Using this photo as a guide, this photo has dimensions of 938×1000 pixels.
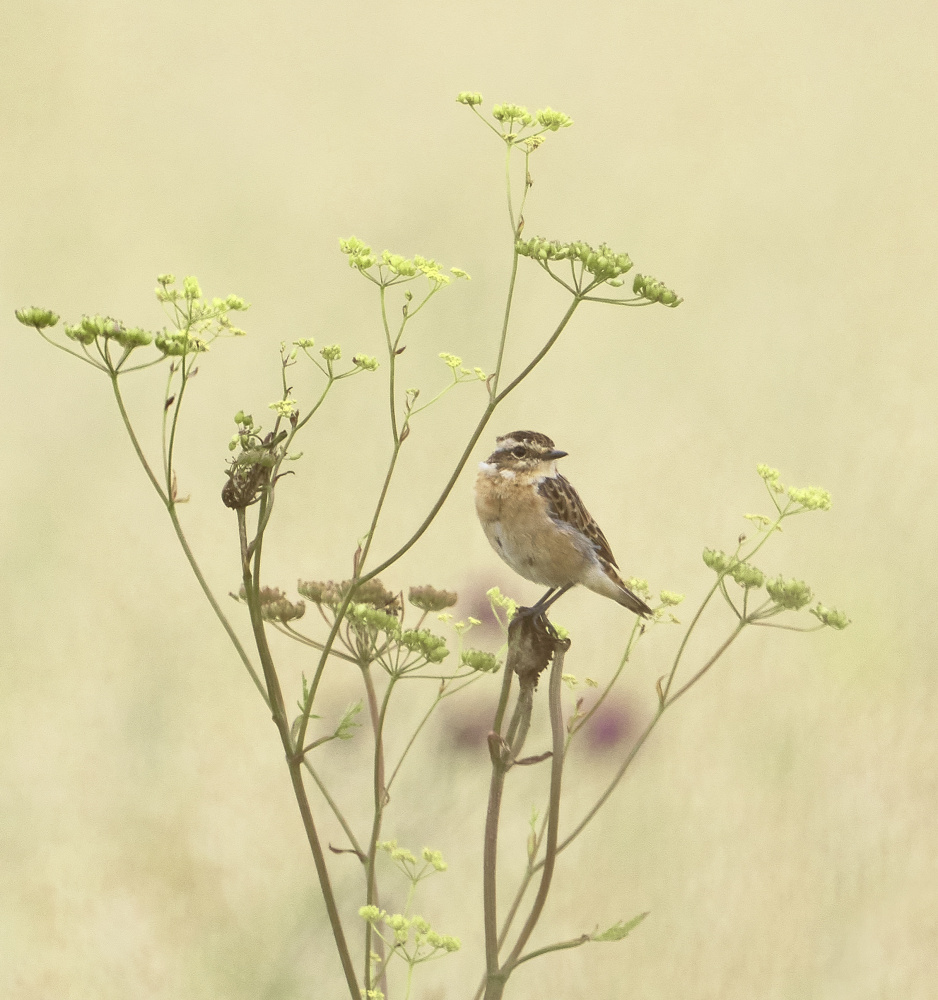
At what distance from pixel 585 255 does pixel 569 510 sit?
0.80 meters

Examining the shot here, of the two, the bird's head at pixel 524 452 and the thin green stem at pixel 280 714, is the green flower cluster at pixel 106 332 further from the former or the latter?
the bird's head at pixel 524 452

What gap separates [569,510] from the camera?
8.12 ft

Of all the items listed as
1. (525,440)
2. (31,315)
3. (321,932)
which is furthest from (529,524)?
(321,932)

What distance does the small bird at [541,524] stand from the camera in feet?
7.90

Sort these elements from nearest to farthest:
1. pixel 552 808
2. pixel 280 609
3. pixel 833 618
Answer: pixel 552 808, pixel 280 609, pixel 833 618

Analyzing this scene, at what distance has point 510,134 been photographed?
1948 millimetres

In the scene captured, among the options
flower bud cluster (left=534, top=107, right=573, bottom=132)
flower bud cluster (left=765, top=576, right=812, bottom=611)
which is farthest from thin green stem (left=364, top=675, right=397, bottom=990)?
flower bud cluster (left=534, top=107, right=573, bottom=132)

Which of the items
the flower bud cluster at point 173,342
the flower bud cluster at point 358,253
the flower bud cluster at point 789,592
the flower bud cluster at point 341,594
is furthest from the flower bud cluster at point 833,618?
the flower bud cluster at point 173,342

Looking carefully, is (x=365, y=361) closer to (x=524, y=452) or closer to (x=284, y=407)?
(x=284, y=407)

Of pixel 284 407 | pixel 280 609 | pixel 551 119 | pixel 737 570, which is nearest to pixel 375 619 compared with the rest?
pixel 280 609

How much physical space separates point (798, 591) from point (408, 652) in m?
0.76

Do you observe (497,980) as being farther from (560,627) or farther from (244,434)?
(244,434)

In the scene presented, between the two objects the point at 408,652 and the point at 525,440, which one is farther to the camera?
the point at 525,440

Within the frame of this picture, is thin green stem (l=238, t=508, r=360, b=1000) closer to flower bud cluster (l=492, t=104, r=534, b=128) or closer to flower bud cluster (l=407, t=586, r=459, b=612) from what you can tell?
flower bud cluster (l=407, t=586, r=459, b=612)
